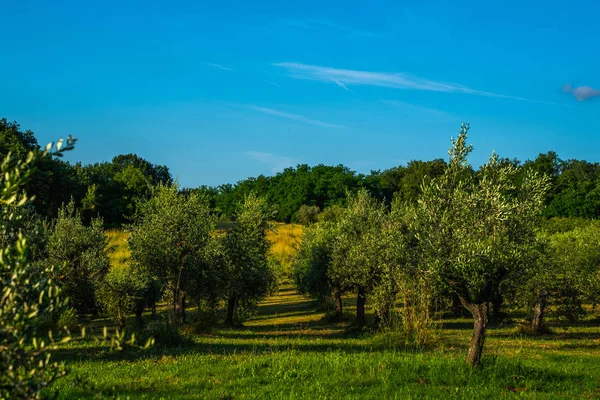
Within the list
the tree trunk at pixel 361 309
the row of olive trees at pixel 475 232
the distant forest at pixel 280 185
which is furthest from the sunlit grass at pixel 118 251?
the row of olive trees at pixel 475 232

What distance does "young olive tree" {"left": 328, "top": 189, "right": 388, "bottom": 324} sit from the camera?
36.1 m

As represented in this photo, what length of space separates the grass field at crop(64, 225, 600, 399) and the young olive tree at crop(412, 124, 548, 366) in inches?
81.0

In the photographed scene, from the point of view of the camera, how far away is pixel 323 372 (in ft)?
59.3

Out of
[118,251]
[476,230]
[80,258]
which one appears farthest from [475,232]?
[118,251]

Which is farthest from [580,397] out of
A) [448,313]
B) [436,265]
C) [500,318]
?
[448,313]

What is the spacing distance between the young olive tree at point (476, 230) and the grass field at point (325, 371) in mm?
2058

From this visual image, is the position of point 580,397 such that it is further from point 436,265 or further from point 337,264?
point 337,264

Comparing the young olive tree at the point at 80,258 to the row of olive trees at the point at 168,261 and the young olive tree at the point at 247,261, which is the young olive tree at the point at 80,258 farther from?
the young olive tree at the point at 247,261

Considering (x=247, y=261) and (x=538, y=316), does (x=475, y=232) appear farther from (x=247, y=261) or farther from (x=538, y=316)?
(x=247, y=261)

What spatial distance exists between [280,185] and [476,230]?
130m

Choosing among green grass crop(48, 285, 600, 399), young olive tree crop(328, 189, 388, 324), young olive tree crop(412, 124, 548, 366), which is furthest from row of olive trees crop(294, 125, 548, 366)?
young olive tree crop(328, 189, 388, 324)

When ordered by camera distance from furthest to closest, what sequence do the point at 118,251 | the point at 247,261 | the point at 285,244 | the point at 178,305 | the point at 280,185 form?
the point at 280,185 → the point at 285,244 → the point at 118,251 → the point at 247,261 → the point at 178,305

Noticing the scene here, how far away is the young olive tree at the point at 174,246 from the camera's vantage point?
3334 centimetres

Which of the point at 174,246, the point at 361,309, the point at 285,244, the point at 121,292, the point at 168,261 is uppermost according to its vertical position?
the point at 285,244
